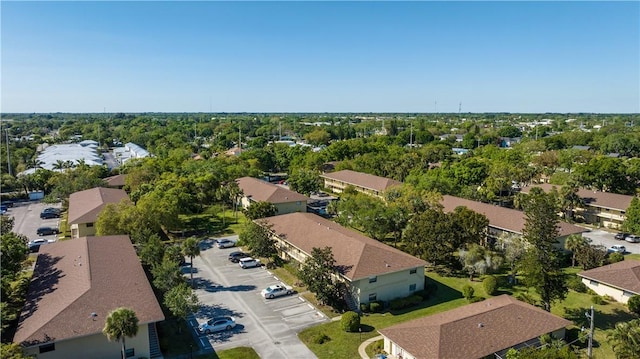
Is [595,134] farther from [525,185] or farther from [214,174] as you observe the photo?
[214,174]

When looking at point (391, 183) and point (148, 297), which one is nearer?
point (148, 297)

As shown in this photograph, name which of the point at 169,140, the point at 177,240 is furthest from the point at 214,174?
the point at 169,140

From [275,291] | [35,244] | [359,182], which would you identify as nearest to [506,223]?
[275,291]

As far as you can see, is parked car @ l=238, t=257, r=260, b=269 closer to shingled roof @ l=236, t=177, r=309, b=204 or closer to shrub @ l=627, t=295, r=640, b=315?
shingled roof @ l=236, t=177, r=309, b=204

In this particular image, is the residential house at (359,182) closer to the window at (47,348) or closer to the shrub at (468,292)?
the shrub at (468,292)

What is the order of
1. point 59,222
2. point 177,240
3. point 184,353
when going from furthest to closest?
point 59,222 < point 177,240 < point 184,353

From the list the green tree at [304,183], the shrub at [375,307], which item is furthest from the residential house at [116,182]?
the shrub at [375,307]

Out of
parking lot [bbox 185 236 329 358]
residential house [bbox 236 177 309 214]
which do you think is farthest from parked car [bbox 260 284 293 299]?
residential house [bbox 236 177 309 214]
